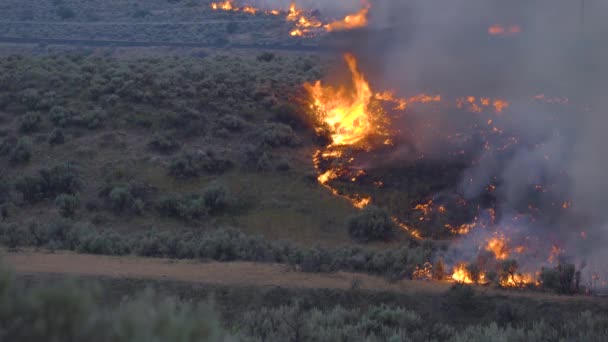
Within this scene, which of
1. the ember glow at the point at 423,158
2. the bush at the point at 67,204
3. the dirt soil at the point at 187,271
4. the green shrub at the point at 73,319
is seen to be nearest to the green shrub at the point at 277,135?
the ember glow at the point at 423,158

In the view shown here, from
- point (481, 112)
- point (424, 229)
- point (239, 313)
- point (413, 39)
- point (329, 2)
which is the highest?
point (329, 2)

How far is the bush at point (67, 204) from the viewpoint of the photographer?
53.1 ft

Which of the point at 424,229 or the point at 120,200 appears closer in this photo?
the point at 424,229

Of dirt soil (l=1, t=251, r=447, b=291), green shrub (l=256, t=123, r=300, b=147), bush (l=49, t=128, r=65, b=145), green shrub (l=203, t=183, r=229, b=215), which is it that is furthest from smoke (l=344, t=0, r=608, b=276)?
bush (l=49, t=128, r=65, b=145)

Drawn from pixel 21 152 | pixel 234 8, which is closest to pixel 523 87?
pixel 21 152

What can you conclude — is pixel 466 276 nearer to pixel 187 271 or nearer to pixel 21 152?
pixel 187 271

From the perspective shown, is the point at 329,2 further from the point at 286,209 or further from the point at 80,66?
the point at 286,209

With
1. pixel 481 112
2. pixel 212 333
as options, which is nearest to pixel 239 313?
pixel 212 333

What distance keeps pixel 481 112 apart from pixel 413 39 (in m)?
3.76

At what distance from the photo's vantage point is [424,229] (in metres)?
15.6

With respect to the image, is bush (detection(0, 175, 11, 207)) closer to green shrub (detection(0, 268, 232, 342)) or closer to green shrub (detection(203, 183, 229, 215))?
green shrub (detection(203, 183, 229, 215))

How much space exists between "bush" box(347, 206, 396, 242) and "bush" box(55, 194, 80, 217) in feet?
21.2

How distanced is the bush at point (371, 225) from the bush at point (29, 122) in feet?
35.8

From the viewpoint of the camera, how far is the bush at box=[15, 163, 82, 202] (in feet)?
56.3
